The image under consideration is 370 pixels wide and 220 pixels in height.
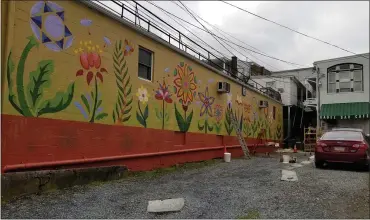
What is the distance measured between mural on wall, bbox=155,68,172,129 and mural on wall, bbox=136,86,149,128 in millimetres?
608

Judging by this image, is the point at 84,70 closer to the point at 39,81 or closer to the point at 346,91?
the point at 39,81

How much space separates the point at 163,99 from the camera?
1050cm

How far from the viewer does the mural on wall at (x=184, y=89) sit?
11.4 meters

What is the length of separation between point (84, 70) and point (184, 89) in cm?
503

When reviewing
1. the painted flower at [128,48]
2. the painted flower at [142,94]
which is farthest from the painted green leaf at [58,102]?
the painted flower at [142,94]

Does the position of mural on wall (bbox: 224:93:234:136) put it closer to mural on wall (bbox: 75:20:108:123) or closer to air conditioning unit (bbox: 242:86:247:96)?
air conditioning unit (bbox: 242:86:247:96)

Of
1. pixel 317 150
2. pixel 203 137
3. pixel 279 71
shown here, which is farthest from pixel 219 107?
pixel 279 71

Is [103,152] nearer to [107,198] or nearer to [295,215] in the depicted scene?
[107,198]

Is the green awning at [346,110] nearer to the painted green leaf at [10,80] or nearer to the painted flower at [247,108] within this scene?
the painted flower at [247,108]

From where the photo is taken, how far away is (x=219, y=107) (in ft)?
49.0

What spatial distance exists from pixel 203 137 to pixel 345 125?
1615 centimetres

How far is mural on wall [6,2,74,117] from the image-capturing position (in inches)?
229

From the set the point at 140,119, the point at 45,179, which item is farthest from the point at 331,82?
the point at 45,179

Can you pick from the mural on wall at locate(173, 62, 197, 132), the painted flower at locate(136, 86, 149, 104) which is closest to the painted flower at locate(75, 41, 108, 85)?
the painted flower at locate(136, 86, 149, 104)
